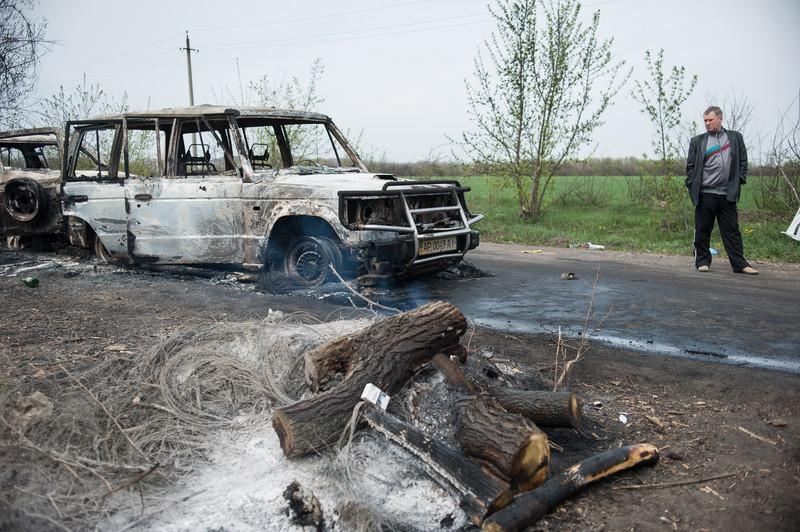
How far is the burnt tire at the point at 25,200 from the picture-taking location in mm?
9258

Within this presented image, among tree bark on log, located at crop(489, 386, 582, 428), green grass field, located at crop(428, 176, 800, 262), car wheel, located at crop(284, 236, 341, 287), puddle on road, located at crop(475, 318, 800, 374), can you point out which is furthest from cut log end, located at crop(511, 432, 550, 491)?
green grass field, located at crop(428, 176, 800, 262)

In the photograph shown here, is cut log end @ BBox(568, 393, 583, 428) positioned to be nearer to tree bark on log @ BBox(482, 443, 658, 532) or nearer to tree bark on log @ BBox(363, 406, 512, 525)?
tree bark on log @ BBox(482, 443, 658, 532)

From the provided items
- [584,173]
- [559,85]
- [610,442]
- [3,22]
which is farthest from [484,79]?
[610,442]

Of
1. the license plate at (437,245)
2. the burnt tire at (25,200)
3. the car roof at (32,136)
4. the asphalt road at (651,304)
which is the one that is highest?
the car roof at (32,136)

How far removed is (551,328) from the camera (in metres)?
5.77

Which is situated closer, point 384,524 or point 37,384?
point 384,524

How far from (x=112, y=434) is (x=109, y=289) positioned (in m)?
4.57

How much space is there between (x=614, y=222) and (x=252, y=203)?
10.2 m

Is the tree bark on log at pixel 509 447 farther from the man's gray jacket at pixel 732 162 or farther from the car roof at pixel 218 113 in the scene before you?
the man's gray jacket at pixel 732 162

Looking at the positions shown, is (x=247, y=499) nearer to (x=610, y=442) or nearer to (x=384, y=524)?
(x=384, y=524)

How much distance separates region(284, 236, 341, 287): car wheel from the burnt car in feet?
12.5

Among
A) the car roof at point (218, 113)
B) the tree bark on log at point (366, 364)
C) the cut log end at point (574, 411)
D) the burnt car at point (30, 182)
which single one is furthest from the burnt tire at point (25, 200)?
the cut log end at point (574, 411)

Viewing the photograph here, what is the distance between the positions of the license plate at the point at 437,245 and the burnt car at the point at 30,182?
5.26 metres

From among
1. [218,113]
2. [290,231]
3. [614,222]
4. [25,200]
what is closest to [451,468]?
[290,231]
